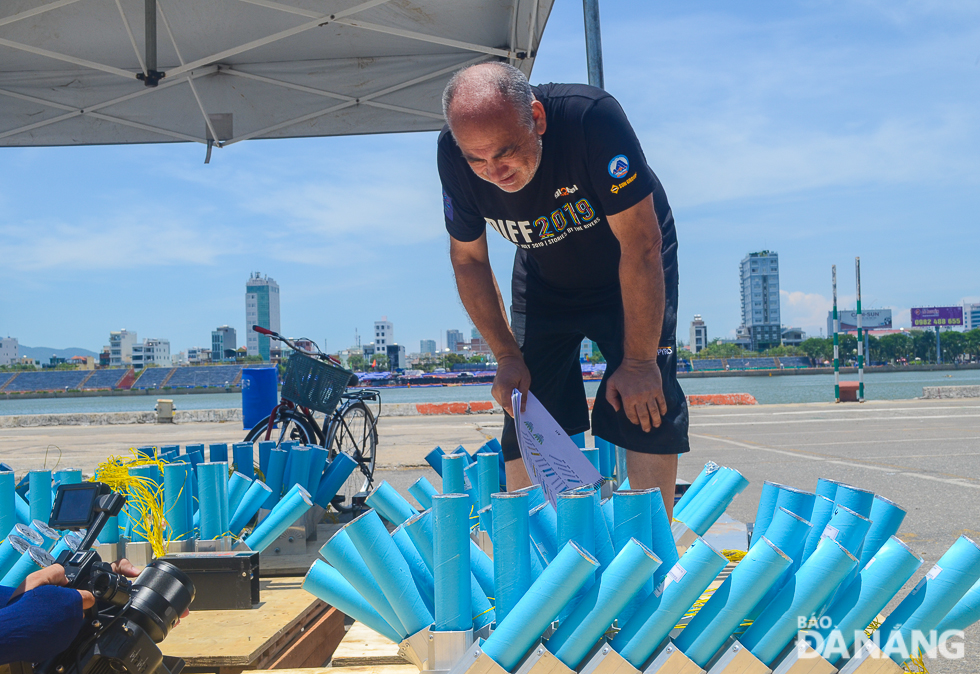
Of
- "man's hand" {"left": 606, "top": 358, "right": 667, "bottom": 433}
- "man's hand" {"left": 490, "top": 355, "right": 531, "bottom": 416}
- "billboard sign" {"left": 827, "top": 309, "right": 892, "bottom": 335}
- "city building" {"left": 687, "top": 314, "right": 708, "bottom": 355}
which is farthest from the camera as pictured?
"city building" {"left": 687, "top": 314, "right": 708, "bottom": 355}

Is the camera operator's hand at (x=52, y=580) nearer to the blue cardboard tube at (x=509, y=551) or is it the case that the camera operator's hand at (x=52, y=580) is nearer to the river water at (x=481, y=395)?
the blue cardboard tube at (x=509, y=551)

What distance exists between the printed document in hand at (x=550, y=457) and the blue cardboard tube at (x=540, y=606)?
661mm

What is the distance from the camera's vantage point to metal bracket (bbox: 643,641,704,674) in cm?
101

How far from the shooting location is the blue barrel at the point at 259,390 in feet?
21.1

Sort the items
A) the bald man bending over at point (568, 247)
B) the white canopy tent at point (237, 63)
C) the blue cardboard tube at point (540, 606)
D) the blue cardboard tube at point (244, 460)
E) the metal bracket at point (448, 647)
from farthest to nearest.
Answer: the white canopy tent at point (237, 63) < the blue cardboard tube at point (244, 460) < the bald man bending over at point (568, 247) < the metal bracket at point (448, 647) < the blue cardboard tube at point (540, 606)

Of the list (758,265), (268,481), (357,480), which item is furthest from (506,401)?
(758,265)

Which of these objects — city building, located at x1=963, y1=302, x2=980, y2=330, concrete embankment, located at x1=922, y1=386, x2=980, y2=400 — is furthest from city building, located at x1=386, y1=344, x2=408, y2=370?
city building, located at x1=963, y1=302, x2=980, y2=330

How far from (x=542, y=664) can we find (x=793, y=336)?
488 feet

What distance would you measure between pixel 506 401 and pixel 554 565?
102 cm

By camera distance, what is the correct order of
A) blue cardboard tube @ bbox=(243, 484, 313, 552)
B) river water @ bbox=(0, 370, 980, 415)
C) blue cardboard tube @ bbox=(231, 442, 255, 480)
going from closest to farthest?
1. blue cardboard tube @ bbox=(243, 484, 313, 552)
2. blue cardboard tube @ bbox=(231, 442, 255, 480)
3. river water @ bbox=(0, 370, 980, 415)

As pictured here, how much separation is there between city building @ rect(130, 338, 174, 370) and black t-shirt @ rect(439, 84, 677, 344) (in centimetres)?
16920

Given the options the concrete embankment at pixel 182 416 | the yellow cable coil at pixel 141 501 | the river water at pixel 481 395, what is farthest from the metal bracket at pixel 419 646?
the river water at pixel 481 395

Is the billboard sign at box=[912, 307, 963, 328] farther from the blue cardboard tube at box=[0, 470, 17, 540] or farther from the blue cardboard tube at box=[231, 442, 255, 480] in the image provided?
the blue cardboard tube at box=[0, 470, 17, 540]

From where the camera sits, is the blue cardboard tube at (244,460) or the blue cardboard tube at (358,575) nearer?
the blue cardboard tube at (358,575)
